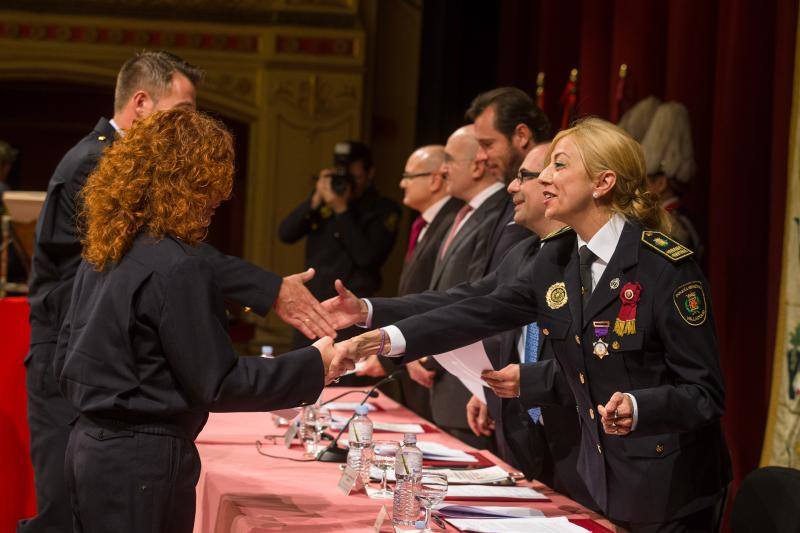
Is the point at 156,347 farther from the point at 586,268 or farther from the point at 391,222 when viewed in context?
the point at 391,222

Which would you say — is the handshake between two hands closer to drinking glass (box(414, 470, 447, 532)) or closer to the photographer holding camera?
drinking glass (box(414, 470, 447, 532))

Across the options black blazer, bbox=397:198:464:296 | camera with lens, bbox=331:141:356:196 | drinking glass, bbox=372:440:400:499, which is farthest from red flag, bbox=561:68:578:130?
drinking glass, bbox=372:440:400:499

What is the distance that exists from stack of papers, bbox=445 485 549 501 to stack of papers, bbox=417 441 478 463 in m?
0.27

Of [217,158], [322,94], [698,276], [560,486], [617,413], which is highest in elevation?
[322,94]

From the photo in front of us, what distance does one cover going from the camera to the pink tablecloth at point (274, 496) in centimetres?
222

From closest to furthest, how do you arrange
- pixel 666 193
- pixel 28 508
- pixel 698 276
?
pixel 698 276 < pixel 28 508 < pixel 666 193

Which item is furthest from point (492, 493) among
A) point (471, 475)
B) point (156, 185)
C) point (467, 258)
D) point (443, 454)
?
point (467, 258)

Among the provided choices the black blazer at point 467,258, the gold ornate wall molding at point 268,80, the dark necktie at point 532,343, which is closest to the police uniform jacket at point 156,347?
the dark necktie at point 532,343

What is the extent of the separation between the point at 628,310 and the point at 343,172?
140 inches

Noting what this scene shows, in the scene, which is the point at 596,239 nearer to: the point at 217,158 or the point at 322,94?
the point at 217,158

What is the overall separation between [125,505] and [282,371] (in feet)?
1.21

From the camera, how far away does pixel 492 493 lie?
246cm

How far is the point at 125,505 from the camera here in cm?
193

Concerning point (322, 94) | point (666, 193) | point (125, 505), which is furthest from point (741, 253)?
point (322, 94)
